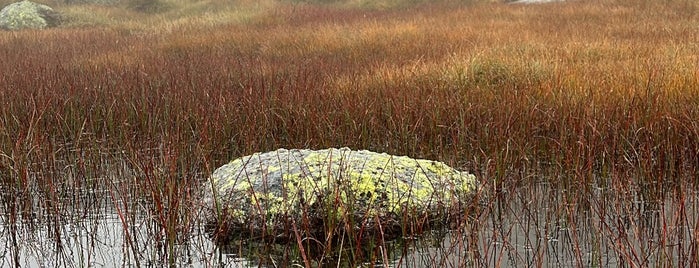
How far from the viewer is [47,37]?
16.4 metres

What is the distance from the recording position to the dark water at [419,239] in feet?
12.7

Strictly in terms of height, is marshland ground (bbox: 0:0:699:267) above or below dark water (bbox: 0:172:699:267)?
above

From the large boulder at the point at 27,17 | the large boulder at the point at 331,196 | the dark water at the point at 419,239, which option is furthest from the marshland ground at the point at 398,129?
the large boulder at the point at 27,17

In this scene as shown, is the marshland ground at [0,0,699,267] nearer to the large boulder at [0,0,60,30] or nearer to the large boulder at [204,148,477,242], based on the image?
the large boulder at [204,148,477,242]

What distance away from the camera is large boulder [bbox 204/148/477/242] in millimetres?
4414

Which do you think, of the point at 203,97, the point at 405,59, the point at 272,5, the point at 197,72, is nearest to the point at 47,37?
the point at 272,5

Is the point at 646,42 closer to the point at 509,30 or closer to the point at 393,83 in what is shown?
the point at 509,30

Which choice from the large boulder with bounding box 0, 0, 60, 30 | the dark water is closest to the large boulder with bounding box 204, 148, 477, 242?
the dark water

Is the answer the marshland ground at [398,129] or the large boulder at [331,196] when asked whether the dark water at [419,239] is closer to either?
the marshland ground at [398,129]

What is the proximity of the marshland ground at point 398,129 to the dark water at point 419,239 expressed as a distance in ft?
0.06

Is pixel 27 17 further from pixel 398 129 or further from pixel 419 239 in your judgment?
pixel 419 239

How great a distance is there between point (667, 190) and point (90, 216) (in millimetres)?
3464

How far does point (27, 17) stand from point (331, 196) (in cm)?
1808

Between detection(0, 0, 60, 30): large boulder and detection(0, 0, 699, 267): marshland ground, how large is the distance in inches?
272
